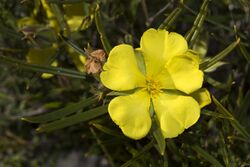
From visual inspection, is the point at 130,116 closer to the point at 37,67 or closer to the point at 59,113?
the point at 59,113

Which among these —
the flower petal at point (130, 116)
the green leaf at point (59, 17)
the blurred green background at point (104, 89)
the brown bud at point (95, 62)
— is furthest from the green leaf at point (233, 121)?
the green leaf at point (59, 17)

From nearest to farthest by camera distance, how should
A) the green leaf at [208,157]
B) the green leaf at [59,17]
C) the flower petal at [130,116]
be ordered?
the flower petal at [130,116]
the green leaf at [208,157]
the green leaf at [59,17]

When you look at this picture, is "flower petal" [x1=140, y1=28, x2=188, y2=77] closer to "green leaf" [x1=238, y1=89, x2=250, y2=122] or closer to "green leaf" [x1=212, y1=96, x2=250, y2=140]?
"green leaf" [x1=212, y1=96, x2=250, y2=140]

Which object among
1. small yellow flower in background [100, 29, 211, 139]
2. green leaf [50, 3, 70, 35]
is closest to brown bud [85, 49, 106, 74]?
small yellow flower in background [100, 29, 211, 139]

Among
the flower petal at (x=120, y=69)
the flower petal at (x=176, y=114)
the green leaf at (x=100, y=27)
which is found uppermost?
the green leaf at (x=100, y=27)

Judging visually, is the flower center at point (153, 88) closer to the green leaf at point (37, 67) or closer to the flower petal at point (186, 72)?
the flower petal at point (186, 72)

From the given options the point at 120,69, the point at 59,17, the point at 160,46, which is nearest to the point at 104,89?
the point at 120,69

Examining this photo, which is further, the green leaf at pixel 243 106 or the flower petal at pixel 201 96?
the green leaf at pixel 243 106

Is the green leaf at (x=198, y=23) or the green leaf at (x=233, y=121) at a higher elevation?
the green leaf at (x=198, y=23)

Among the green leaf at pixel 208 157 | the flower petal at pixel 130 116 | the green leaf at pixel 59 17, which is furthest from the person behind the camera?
the green leaf at pixel 59 17
